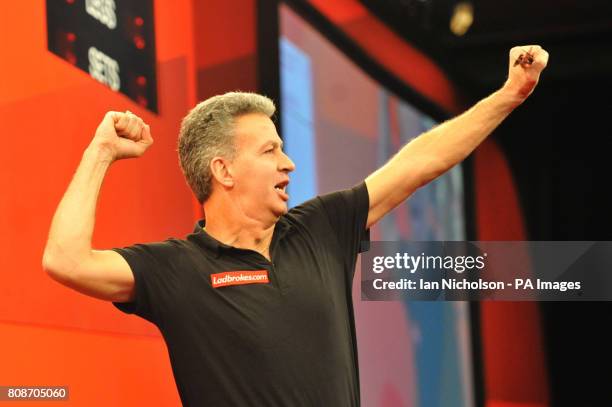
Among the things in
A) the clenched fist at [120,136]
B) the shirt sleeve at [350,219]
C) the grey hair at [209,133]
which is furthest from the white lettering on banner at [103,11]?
the shirt sleeve at [350,219]

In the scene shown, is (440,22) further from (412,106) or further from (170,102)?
(170,102)

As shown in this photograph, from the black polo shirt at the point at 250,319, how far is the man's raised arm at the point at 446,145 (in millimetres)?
Result: 200

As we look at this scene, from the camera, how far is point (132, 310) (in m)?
1.91

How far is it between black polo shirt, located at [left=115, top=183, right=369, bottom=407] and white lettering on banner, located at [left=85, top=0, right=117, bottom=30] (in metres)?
0.71

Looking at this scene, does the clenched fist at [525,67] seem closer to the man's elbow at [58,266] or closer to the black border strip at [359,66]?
the man's elbow at [58,266]

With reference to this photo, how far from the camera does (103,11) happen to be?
2.40 m

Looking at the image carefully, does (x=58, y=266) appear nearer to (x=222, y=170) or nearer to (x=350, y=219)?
(x=222, y=170)

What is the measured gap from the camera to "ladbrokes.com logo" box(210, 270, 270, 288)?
1.91 metres

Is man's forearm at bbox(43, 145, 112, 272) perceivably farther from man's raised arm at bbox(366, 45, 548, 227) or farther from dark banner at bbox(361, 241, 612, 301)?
dark banner at bbox(361, 241, 612, 301)

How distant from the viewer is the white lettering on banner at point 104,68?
2.33 metres

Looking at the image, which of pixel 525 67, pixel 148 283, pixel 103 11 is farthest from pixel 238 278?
pixel 103 11

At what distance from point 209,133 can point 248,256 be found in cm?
31

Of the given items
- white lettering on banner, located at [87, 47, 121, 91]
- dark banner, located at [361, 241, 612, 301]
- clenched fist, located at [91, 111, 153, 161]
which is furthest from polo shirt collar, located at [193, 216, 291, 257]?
dark banner, located at [361, 241, 612, 301]

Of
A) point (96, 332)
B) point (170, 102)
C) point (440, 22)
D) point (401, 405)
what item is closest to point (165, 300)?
point (96, 332)
